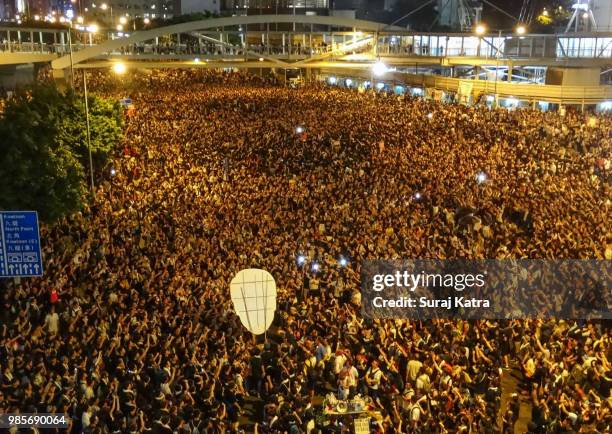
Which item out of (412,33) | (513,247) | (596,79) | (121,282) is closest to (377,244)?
(513,247)

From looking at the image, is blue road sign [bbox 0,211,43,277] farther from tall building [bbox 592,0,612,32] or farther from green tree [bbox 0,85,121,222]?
tall building [bbox 592,0,612,32]

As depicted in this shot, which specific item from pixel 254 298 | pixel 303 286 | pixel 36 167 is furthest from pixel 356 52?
pixel 254 298

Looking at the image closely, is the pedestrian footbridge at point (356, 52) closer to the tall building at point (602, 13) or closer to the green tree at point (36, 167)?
the tall building at point (602, 13)

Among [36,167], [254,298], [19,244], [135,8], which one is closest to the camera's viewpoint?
[19,244]

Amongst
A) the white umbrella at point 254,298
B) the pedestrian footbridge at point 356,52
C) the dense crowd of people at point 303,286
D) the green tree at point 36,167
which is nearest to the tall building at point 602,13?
the pedestrian footbridge at point 356,52

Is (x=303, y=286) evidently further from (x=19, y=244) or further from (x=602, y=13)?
(x=602, y=13)
